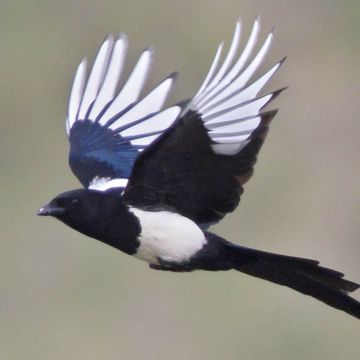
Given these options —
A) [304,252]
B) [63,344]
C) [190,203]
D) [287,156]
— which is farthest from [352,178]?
[190,203]

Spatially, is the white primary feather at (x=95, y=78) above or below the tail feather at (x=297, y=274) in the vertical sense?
above

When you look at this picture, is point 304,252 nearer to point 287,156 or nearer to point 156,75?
point 287,156

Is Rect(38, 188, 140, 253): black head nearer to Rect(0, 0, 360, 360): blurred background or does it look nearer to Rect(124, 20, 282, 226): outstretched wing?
Rect(124, 20, 282, 226): outstretched wing

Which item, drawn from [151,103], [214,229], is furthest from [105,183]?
[214,229]

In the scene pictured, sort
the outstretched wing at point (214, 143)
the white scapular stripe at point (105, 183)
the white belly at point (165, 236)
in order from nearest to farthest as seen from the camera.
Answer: the outstretched wing at point (214, 143)
the white belly at point (165, 236)
the white scapular stripe at point (105, 183)

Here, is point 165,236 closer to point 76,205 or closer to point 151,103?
point 76,205

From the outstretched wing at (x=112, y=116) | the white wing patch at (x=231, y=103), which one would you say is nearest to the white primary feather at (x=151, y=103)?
the outstretched wing at (x=112, y=116)

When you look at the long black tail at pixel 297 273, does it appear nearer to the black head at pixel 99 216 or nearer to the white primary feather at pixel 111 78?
the black head at pixel 99 216
